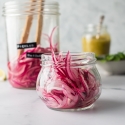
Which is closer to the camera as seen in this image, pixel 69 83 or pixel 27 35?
pixel 69 83

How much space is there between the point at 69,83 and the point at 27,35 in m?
0.28

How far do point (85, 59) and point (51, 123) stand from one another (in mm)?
140

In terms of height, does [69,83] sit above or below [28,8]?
below

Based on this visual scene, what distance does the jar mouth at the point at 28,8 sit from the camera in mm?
722

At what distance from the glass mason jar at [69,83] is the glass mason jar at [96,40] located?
1.78 feet

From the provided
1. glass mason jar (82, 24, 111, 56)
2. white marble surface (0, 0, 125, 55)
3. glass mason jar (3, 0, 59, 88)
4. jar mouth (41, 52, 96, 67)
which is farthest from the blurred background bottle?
jar mouth (41, 52, 96, 67)

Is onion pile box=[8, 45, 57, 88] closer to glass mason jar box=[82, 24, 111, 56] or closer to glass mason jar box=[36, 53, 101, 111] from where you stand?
glass mason jar box=[36, 53, 101, 111]

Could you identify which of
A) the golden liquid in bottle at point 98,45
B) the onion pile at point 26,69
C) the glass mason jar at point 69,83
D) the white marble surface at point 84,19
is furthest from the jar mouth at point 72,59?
the white marble surface at point 84,19

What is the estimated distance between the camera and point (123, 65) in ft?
2.94

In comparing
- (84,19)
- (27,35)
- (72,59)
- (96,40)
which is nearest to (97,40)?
(96,40)

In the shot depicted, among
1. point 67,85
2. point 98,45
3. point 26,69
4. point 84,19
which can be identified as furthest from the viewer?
point 84,19

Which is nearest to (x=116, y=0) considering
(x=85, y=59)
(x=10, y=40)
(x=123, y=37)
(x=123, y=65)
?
(x=123, y=37)

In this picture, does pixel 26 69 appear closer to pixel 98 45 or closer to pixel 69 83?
pixel 69 83

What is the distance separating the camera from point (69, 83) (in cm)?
50
